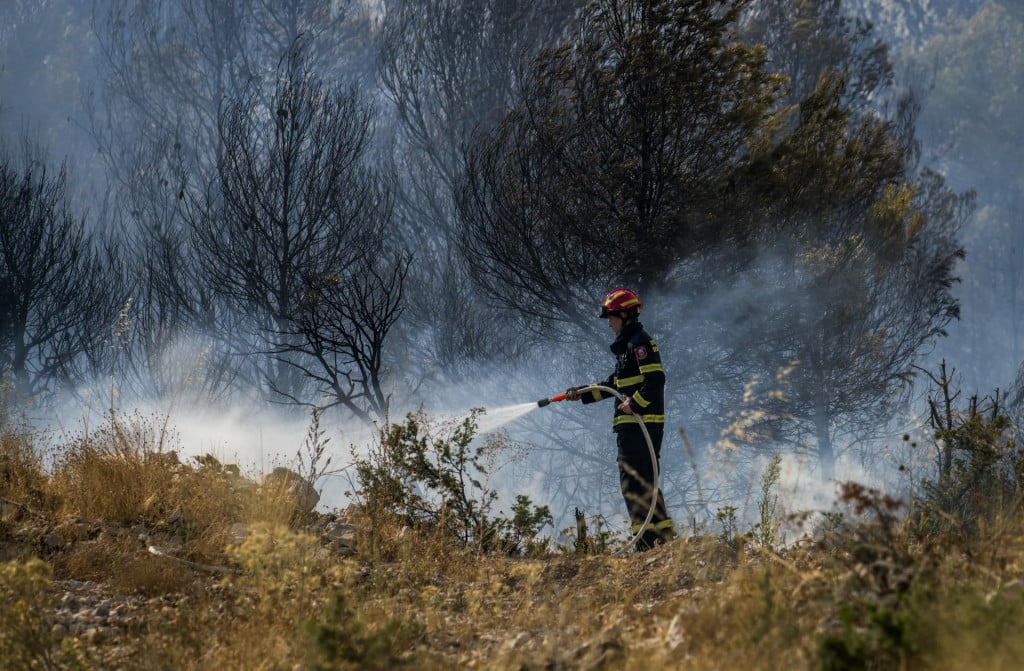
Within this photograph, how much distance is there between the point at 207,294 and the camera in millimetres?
Answer: 18984

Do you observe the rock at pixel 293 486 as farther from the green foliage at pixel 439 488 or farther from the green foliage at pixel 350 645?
the green foliage at pixel 350 645

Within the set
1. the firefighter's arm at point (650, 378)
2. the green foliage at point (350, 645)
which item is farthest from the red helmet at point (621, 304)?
the green foliage at point (350, 645)

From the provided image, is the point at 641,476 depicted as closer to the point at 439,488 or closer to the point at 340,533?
the point at 439,488

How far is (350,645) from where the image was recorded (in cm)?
291

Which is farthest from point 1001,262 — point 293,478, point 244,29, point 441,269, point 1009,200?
point 293,478

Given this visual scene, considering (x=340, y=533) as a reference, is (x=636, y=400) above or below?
above

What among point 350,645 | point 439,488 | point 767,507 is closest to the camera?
point 350,645

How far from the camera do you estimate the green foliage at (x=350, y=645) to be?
262cm

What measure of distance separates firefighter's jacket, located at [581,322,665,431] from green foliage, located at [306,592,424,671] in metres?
3.57

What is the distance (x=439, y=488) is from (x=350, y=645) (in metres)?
3.73

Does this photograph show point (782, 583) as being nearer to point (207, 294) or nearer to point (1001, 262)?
point (207, 294)

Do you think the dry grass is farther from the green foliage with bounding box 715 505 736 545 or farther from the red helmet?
the red helmet

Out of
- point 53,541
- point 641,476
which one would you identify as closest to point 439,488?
point 641,476

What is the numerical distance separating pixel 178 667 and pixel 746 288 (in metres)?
11.1
